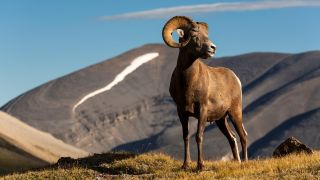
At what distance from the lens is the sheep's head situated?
25.9 meters

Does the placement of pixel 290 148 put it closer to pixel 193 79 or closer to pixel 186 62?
pixel 193 79

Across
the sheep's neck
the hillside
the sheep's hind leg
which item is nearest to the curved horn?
the sheep's neck

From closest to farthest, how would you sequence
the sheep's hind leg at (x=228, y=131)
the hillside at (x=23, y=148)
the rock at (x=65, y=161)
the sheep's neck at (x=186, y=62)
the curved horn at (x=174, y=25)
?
1. the sheep's neck at (x=186, y=62)
2. the curved horn at (x=174, y=25)
3. the sheep's hind leg at (x=228, y=131)
4. the rock at (x=65, y=161)
5. the hillside at (x=23, y=148)

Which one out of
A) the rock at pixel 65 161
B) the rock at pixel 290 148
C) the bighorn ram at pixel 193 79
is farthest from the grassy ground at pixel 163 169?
the rock at pixel 290 148

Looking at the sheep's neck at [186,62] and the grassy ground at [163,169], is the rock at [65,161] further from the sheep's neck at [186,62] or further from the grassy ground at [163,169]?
the sheep's neck at [186,62]


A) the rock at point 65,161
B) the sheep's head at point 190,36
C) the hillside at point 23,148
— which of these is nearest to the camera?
the sheep's head at point 190,36

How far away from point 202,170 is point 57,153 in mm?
142038

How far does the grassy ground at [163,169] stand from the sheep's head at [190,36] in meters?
4.01

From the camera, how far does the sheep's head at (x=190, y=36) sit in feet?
85.0

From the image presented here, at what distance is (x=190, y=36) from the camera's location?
86.3 feet

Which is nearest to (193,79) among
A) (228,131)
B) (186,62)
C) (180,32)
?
(186,62)

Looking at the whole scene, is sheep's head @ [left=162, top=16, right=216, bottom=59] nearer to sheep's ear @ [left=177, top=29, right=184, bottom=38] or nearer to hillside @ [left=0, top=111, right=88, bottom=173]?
sheep's ear @ [left=177, top=29, right=184, bottom=38]

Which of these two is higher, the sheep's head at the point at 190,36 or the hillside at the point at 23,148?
the sheep's head at the point at 190,36

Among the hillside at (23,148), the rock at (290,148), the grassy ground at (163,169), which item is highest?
the grassy ground at (163,169)
